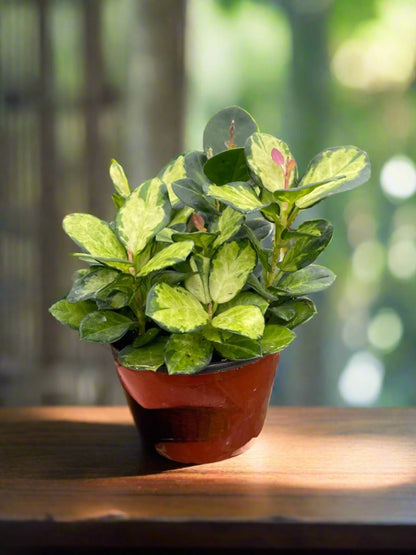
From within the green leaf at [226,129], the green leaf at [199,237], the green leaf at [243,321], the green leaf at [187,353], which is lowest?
the green leaf at [187,353]

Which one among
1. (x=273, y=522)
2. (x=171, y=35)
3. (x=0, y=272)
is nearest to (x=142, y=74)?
(x=171, y=35)

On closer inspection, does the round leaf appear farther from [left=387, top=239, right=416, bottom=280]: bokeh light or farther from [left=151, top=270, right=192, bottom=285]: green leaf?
[left=387, top=239, right=416, bottom=280]: bokeh light

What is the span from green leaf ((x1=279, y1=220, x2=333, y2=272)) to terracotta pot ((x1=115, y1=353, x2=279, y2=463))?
0.33ft

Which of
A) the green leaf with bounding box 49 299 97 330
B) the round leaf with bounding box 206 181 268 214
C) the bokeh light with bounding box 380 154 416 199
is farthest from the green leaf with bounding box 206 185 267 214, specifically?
the bokeh light with bounding box 380 154 416 199

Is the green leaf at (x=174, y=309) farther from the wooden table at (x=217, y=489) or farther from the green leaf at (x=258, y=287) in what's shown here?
the wooden table at (x=217, y=489)

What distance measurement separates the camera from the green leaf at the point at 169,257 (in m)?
0.54

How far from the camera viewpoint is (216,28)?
4.40 ft

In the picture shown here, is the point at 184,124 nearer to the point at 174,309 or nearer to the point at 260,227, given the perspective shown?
the point at 260,227

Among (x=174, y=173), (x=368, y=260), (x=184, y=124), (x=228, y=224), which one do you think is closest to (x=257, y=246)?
(x=228, y=224)

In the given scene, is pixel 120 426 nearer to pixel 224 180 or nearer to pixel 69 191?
pixel 224 180

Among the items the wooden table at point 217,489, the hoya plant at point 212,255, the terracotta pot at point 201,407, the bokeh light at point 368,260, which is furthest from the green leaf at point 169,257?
the bokeh light at point 368,260

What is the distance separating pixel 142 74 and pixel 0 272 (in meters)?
0.56

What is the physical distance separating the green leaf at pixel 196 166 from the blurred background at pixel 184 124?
2.27 ft

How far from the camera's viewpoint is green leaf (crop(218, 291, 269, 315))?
596 mm
